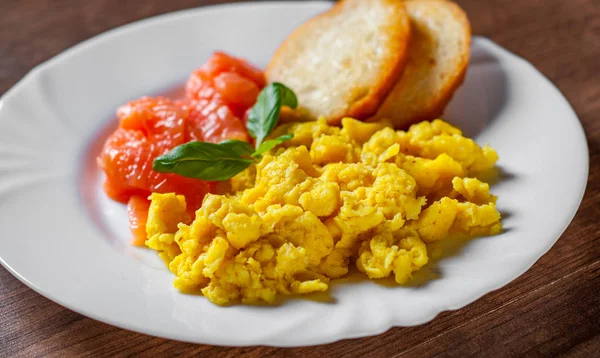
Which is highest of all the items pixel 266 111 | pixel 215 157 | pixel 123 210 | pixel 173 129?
pixel 266 111

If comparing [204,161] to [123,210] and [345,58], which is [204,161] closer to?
[123,210]

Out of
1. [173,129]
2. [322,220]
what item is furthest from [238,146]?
[322,220]

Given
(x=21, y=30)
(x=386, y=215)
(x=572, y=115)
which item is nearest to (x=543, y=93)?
(x=572, y=115)

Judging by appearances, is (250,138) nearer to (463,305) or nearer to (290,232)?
(290,232)

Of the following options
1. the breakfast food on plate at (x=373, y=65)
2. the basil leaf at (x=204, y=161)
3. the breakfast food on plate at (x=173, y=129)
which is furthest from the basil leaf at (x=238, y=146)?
the breakfast food on plate at (x=373, y=65)

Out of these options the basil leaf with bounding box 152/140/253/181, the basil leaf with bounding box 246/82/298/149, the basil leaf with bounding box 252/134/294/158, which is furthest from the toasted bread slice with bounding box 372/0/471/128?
the basil leaf with bounding box 152/140/253/181

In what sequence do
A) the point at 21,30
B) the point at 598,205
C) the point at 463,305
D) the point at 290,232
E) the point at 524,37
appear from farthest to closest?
the point at 21,30 < the point at 524,37 < the point at 598,205 < the point at 290,232 < the point at 463,305

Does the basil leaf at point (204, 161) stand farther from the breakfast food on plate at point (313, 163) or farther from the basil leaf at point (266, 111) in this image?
the basil leaf at point (266, 111)
